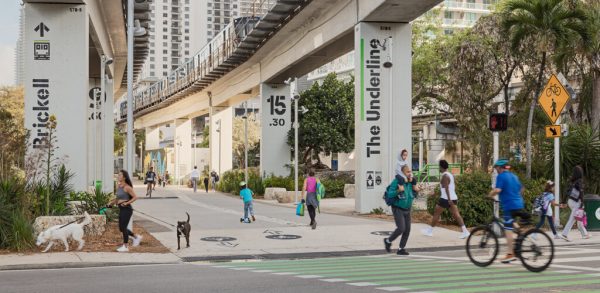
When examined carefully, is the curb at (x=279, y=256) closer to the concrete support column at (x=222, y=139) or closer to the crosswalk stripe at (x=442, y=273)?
the crosswalk stripe at (x=442, y=273)

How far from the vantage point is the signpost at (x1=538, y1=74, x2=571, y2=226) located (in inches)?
704

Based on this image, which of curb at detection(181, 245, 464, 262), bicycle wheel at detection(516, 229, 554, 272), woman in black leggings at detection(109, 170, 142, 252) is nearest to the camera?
bicycle wheel at detection(516, 229, 554, 272)

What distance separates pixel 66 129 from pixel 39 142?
2.71ft

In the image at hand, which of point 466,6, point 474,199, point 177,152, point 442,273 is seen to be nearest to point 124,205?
point 442,273

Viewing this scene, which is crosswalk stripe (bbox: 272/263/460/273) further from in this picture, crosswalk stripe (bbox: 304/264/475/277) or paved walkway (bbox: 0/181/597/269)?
paved walkway (bbox: 0/181/597/269)

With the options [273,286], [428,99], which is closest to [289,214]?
[273,286]

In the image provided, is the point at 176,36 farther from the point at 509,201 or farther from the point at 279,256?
the point at 509,201

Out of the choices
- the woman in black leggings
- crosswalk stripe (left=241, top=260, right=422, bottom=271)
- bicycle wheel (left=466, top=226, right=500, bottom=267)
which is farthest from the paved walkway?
bicycle wheel (left=466, top=226, right=500, bottom=267)

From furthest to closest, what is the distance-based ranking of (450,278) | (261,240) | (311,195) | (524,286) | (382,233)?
(311,195) < (382,233) < (261,240) < (450,278) < (524,286)

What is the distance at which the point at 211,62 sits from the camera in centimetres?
4519

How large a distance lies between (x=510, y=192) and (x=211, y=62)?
36007 millimetres

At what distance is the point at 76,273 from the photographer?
1123cm

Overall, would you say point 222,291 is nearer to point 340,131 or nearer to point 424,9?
point 424,9

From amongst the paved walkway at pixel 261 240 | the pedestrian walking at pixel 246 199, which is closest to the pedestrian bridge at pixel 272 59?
the paved walkway at pixel 261 240
